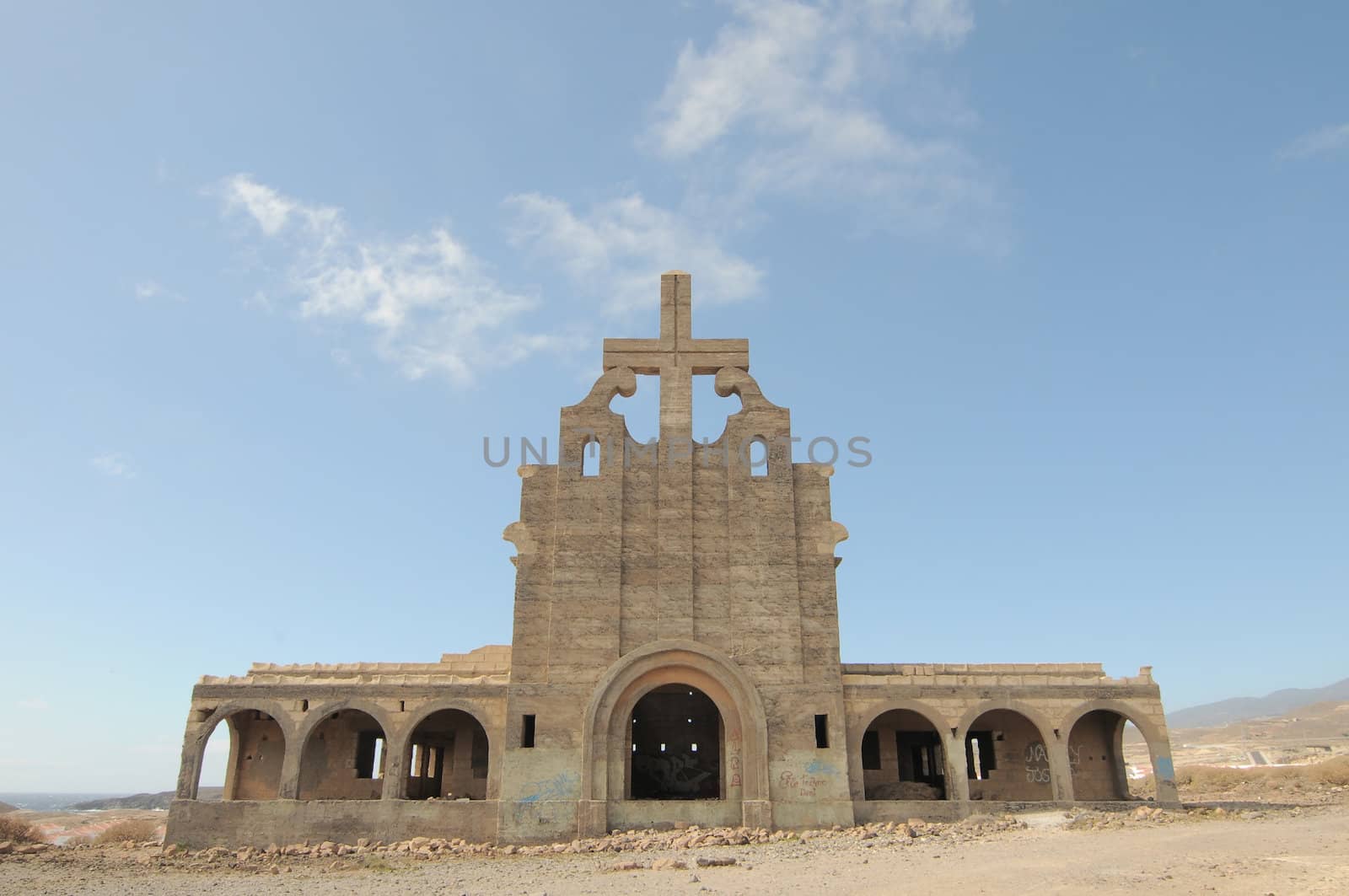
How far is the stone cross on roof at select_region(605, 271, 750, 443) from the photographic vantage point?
30.6 meters

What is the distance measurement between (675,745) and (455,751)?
7931mm

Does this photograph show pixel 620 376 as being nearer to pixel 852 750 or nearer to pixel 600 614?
pixel 600 614

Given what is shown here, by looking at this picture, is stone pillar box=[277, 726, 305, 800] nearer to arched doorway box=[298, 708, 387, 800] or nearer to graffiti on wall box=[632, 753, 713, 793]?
arched doorway box=[298, 708, 387, 800]

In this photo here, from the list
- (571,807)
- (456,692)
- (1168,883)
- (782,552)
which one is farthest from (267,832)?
(1168,883)

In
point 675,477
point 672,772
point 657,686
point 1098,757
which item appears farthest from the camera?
point 672,772

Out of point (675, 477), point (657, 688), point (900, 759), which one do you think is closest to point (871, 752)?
point (900, 759)

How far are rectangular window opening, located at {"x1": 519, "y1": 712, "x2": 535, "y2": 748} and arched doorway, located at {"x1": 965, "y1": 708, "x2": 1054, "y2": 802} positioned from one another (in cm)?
1399

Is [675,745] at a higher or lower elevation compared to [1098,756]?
higher

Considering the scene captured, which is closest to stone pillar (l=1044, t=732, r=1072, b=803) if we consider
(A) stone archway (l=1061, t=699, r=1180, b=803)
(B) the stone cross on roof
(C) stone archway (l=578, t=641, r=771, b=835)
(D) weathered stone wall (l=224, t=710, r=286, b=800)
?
(A) stone archway (l=1061, t=699, r=1180, b=803)

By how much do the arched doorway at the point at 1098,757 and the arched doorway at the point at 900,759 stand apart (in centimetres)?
436

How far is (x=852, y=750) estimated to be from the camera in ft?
91.0

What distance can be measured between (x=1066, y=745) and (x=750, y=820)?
998cm

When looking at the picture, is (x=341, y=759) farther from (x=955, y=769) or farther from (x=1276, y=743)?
(x=1276, y=743)

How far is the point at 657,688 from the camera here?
2900 cm
